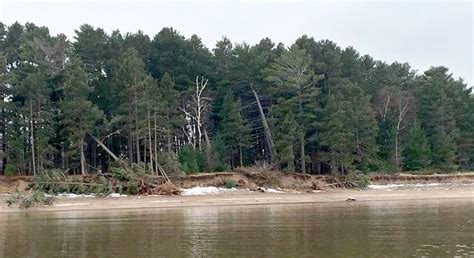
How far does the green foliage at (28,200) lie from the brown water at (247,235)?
298 inches

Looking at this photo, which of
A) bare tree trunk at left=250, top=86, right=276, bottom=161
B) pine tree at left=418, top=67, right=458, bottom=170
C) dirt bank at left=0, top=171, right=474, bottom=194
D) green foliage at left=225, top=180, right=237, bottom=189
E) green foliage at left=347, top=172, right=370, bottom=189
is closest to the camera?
dirt bank at left=0, top=171, right=474, bottom=194

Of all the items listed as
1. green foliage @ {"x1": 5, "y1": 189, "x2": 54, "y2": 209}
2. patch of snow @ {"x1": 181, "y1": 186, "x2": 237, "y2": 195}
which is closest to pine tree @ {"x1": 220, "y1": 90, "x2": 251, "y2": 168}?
patch of snow @ {"x1": 181, "y1": 186, "x2": 237, "y2": 195}

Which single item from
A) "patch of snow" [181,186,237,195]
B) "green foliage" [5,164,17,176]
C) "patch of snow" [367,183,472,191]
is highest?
"green foliage" [5,164,17,176]

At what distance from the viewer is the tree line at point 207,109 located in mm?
55188

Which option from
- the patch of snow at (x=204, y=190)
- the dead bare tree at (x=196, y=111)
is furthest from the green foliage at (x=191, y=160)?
the patch of snow at (x=204, y=190)

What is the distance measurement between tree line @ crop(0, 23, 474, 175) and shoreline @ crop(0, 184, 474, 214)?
5.75 metres

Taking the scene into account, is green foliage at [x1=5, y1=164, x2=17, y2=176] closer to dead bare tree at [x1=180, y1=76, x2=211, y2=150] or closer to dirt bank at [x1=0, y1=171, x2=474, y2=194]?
dirt bank at [x1=0, y1=171, x2=474, y2=194]

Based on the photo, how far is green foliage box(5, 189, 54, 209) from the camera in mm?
41750

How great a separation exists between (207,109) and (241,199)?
2231cm

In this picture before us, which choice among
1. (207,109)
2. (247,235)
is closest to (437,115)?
(207,109)

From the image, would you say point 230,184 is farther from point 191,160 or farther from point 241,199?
point 191,160

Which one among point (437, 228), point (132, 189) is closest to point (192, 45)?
point (132, 189)

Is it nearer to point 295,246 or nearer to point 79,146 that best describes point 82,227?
point 295,246

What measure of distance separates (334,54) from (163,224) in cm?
4482
